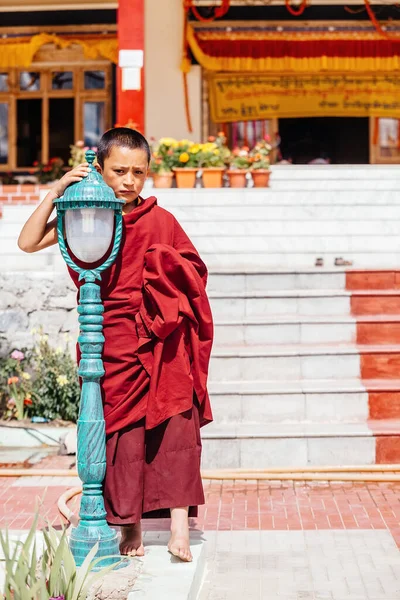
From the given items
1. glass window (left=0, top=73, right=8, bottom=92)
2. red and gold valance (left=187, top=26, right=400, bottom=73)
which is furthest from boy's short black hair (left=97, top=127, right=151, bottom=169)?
glass window (left=0, top=73, right=8, bottom=92)

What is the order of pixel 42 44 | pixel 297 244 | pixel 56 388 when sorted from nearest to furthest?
pixel 56 388, pixel 297 244, pixel 42 44

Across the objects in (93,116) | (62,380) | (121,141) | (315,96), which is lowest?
(62,380)

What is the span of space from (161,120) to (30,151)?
230cm

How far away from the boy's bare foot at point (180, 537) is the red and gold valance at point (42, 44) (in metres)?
11.4

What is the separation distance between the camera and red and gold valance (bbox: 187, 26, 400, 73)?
48.1ft

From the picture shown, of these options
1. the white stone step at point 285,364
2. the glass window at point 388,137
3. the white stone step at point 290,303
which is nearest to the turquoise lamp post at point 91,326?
the white stone step at point 285,364

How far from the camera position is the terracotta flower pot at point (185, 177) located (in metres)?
11.1

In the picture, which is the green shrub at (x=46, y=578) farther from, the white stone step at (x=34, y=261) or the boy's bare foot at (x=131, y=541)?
the white stone step at (x=34, y=261)

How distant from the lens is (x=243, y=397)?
24.2 ft

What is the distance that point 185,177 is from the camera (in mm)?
11148

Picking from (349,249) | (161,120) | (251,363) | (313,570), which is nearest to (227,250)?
(349,249)

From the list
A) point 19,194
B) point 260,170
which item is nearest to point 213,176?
point 260,170

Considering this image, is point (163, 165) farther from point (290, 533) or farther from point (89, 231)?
point (89, 231)

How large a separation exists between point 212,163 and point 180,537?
7362 millimetres
